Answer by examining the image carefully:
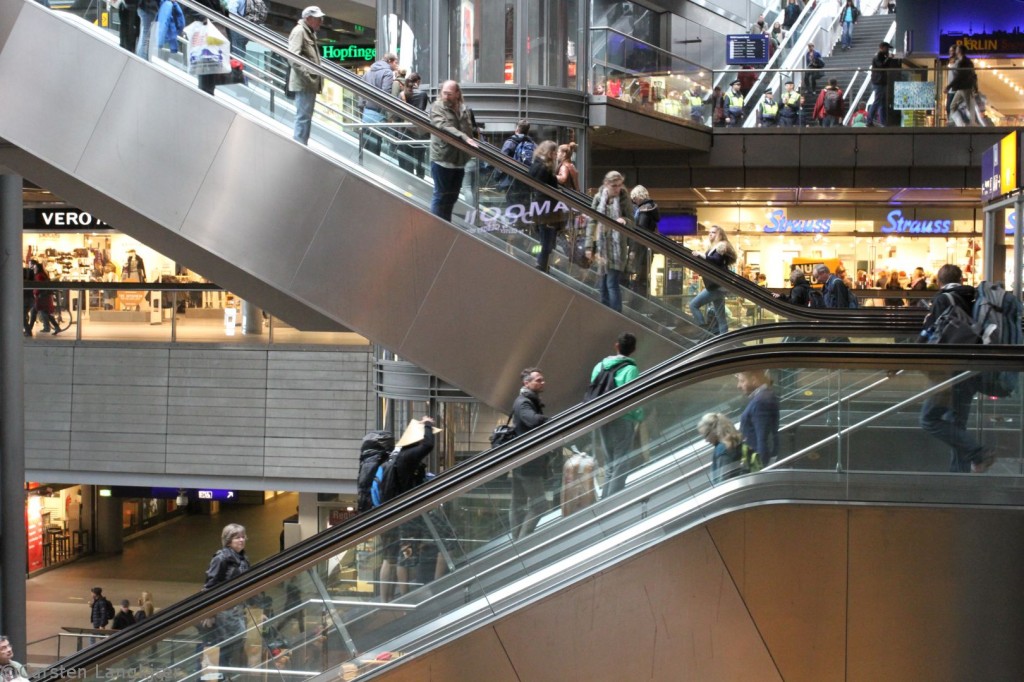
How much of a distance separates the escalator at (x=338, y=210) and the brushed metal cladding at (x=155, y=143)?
1 centimetres

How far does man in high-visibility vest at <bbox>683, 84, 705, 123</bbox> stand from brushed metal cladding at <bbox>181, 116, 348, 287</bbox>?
534 inches

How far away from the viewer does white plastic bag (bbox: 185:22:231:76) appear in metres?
10.7

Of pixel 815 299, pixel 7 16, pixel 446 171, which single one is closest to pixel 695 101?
pixel 815 299

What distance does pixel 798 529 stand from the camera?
6012 mm

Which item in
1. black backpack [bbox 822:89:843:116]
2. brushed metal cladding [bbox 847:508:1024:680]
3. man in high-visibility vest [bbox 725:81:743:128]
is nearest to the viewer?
brushed metal cladding [bbox 847:508:1024:680]

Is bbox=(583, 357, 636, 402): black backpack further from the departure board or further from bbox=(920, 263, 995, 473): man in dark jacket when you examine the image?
the departure board

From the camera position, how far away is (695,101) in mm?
23094

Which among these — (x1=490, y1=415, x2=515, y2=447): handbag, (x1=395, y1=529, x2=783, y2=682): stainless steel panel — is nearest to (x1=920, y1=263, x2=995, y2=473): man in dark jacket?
(x1=395, y1=529, x2=783, y2=682): stainless steel panel

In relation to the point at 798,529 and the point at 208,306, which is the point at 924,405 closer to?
the point at 798,529

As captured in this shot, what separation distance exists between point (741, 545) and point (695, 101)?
59.6 ft

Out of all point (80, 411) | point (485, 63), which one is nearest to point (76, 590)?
point (80, 411)

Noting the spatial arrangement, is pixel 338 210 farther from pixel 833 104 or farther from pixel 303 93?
pixel 833 104

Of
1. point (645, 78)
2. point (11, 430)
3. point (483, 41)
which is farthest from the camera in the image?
point (645, 78)

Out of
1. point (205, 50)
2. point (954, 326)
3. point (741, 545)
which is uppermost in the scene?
point (205, 50)
